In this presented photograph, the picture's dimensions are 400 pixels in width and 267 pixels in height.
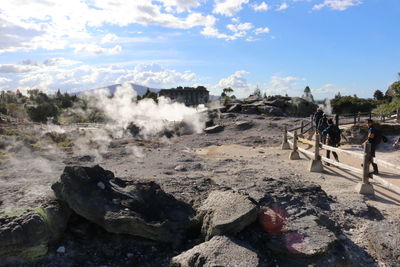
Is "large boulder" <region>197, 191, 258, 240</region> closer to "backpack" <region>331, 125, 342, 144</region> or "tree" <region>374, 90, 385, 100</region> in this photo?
"backpack" <region>331, 125, 342, 144</region>

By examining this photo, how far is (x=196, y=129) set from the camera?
75.2ft

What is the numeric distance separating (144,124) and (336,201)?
53.8 ft

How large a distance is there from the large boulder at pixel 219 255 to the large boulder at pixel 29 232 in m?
1.97

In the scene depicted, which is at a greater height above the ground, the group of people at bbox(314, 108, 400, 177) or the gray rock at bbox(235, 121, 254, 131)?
the group of people at bbox(314, 108, 400, 177)

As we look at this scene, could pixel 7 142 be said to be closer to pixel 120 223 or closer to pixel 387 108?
pixel 120 223

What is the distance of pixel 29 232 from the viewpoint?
17.3 ft

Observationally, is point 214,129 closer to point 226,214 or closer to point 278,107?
point 278,107

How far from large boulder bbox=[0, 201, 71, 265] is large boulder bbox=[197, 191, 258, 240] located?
7.57 ft

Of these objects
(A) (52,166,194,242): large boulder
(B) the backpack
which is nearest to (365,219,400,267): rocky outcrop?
(A) (52,166,194,242): large boulder

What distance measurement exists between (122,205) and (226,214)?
1.71 m

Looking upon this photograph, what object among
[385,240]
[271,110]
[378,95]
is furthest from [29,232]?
Answer: [378,95]

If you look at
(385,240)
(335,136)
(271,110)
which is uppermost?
(335,136)

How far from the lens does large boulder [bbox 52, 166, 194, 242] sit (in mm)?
5543

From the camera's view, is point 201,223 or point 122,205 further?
point 201,223
